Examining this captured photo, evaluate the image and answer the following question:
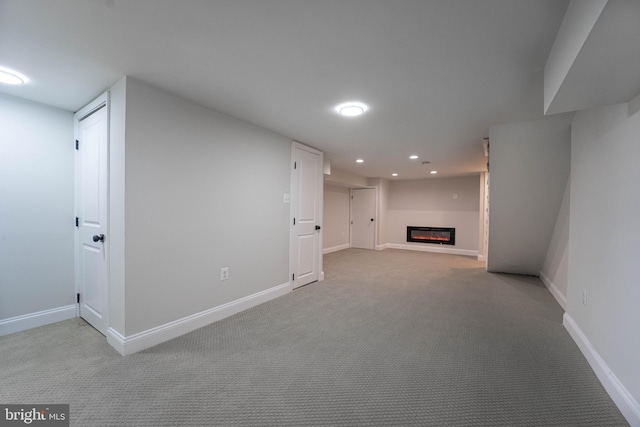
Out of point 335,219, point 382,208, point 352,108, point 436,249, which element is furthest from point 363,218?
point 352,108

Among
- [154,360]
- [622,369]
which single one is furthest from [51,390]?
[622,369]

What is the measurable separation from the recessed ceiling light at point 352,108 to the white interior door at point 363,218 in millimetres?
5385

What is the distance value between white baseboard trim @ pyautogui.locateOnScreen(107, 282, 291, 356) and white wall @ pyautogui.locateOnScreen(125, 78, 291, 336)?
0.18 ft

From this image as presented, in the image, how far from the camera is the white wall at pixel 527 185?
298 cm

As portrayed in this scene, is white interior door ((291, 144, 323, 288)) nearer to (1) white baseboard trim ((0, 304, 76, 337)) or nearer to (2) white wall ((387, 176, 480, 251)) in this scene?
(1) white baseboard trim ((0, 304, 76, 337))

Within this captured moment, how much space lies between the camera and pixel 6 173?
237 centimetres

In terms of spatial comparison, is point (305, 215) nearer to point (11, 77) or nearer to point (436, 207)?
point (11, 77)

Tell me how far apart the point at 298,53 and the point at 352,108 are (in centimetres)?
99

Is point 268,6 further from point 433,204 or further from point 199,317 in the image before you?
point 433,204

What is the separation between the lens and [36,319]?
255cm

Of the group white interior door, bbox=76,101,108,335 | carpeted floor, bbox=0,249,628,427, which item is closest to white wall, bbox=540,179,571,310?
carpeted floor, bbox=0,249,628,427

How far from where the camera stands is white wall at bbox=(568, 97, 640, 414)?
1528mm

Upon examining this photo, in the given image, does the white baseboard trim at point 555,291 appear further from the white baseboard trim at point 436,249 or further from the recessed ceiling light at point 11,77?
the recessed ceiling light at point 11,77

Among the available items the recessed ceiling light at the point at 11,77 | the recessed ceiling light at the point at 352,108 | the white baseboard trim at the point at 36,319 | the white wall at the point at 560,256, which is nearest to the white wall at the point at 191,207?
the recessed ceiling light at the point at 11,77
